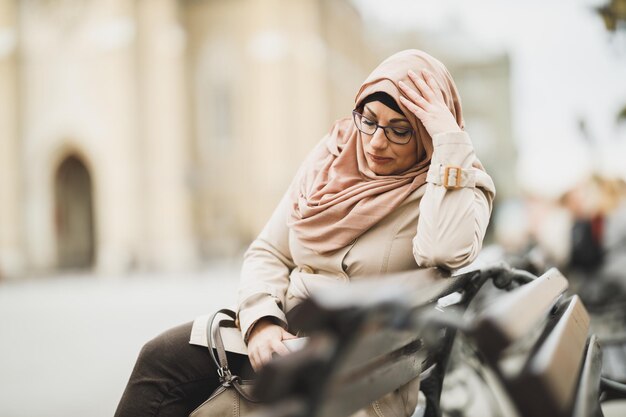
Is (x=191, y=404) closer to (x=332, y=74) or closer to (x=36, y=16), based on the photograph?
(x=36, y=16)

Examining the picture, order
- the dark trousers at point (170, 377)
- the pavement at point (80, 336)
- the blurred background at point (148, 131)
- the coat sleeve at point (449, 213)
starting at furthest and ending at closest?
the blurred background at point (148, 131) < the pavement at point (80, 336) < the dark trousers at point (170, 377) < the coat sleeve at point (449, 213)

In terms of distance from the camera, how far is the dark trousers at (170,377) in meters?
1.88

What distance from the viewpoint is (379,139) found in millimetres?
1987

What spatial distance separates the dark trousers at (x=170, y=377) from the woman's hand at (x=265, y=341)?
14 cm

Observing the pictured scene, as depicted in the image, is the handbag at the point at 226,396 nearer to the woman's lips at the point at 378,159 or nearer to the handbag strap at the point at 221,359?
the handbag strap at the point at 221,359

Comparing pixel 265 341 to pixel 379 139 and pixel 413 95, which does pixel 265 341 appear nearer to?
pixel 379 139

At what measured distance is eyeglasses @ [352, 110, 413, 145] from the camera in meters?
2.00

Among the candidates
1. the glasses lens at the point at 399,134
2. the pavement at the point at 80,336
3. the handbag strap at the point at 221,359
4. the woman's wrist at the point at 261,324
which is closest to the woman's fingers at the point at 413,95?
the glasses lens at the point at 399,134

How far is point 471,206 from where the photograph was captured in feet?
5.96

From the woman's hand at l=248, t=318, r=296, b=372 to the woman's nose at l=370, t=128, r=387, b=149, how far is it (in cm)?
65

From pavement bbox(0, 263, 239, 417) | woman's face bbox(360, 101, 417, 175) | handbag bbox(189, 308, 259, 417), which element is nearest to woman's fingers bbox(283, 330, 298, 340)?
handbag bbox(189, 308, 259, 417)

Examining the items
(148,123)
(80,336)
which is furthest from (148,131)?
(80,336)

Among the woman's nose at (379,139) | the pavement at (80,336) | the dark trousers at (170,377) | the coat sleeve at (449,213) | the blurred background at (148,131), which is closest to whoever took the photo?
the coat sleeve at (449,213)

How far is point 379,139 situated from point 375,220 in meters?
0.27
